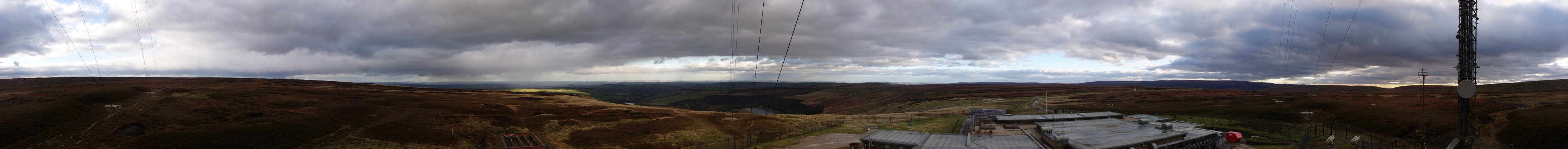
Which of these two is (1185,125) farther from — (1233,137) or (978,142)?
(978,142)

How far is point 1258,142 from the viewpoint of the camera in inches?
1517

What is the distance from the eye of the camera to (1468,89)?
3169 centimetres

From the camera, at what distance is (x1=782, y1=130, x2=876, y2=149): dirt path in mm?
40406

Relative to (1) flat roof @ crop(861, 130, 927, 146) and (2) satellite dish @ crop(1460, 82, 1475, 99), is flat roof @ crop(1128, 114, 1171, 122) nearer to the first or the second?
(2) satellite dish @ crop(1460, 82, 1475, 99)

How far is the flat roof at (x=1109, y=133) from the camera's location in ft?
103

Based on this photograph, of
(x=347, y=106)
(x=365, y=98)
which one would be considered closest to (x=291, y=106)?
(x=347, y=106)

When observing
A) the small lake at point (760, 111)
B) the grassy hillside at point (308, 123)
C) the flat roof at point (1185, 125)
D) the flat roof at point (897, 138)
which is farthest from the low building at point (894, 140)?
the small lake at point (760, 111)

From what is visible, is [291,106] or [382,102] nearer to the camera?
[291,106]

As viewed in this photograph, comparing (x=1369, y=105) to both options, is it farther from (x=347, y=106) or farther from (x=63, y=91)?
(x=63, y=91)

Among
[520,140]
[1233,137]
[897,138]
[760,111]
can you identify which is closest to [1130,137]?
[1233,137]

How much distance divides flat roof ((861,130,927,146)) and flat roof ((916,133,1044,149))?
58 centimetres

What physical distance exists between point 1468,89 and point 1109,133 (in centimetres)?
1875

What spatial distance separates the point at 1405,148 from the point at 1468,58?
9.58 metres

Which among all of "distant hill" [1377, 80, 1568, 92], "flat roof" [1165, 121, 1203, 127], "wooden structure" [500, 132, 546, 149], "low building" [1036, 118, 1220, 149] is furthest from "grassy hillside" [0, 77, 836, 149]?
"distant hill" [1377, 80, 1568, 92]
